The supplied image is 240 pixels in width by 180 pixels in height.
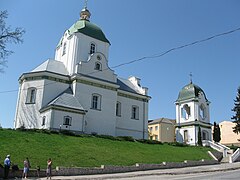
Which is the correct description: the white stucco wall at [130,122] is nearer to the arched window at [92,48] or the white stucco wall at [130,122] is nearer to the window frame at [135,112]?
the window frame at [135,112]

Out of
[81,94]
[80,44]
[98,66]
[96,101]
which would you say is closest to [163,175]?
[81,94]

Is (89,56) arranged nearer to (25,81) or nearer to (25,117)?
(25,81)

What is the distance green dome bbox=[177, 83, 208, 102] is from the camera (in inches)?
1965

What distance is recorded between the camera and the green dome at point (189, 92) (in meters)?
49.9

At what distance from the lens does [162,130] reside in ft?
224

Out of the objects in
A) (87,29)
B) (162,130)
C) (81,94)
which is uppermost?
(87,29)

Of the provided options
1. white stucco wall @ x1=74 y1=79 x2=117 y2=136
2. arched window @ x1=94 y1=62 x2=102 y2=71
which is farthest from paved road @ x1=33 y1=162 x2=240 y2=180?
arched window @ x1=94 y1=62 x2=102 y2=71

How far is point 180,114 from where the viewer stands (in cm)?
5116

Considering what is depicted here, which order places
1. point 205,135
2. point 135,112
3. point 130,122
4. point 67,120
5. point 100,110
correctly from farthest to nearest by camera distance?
point 205,135
point 135,112
point 130,122
point 100,110
point 67,120

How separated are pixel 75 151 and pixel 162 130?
4667 centimetres

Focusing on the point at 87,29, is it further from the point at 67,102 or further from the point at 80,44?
the point at 67,102

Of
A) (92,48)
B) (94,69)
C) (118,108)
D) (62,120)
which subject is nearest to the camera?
(62,120)

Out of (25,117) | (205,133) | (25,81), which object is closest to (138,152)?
(25,117)

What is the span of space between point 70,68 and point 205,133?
25.9 meters
